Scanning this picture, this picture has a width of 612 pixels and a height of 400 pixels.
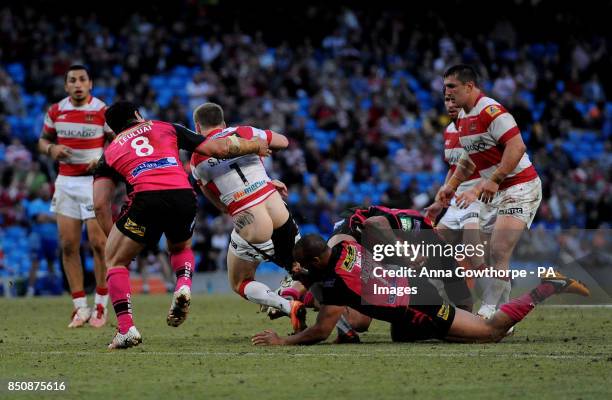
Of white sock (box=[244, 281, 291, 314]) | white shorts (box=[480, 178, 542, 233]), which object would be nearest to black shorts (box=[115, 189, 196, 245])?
white sock (box=[244, 281, 291, 314])

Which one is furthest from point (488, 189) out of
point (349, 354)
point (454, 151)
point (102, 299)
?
point (102, 299)

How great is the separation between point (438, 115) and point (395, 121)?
1.30 metres

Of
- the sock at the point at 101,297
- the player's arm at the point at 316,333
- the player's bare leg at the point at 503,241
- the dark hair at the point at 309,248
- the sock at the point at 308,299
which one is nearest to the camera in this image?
the dark hair at the point at 309,248

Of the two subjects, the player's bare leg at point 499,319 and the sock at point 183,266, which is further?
the sock at point 183,266

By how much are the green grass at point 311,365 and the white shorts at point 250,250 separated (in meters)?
0.78

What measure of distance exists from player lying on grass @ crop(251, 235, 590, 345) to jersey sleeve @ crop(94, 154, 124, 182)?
200 cm

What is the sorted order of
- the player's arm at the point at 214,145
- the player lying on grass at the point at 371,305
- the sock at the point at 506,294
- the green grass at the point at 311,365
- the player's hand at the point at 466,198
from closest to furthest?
the green grass at the point at 311,365
the player lying on grass at the point at 371,305
the player's arm at the point at 214,145
the player's hand at the point at 466,198
the sock at the point at 506,294

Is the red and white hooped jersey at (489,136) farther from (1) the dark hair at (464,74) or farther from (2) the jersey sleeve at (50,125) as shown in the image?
(2) the jersey sleeve at (50,125)

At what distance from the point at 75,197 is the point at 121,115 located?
378cm

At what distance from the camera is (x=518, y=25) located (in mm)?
33906

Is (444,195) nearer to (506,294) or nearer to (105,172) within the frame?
(506,294)

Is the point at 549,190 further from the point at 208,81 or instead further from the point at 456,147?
the point at 456,147

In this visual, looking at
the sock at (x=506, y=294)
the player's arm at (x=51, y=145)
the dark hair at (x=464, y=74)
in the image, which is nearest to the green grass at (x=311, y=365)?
the sock at (x=506, y=294)

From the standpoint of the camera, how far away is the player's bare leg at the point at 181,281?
32.1ft
